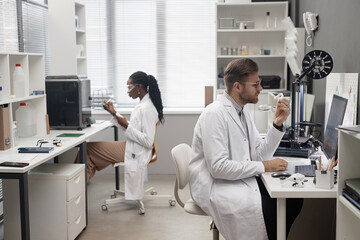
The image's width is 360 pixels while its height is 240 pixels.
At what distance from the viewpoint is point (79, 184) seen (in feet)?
12.2

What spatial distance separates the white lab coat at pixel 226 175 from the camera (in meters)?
2.52

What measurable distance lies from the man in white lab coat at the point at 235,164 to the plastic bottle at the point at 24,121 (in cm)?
185

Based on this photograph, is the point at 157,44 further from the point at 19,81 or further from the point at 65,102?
the point at 19,81

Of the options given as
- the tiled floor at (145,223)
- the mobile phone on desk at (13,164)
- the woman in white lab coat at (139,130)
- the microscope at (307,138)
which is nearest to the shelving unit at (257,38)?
the woman in white lab coat at (139,130)

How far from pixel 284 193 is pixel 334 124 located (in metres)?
0.87

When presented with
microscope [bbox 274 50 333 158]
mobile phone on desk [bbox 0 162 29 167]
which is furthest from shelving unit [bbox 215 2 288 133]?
mobile phone on desk [bbox 0 162 29 167]

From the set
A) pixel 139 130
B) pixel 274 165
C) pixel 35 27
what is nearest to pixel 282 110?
pixel 274 165

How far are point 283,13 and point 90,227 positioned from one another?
3357mm

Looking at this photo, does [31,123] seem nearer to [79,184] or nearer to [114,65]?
[79,184]

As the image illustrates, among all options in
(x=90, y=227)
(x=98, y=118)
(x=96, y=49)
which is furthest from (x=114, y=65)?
(x=90, y=227)

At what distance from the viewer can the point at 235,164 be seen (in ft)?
8.39

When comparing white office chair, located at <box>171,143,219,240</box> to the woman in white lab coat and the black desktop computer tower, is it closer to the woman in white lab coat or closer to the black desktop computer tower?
the woman in white lab coat

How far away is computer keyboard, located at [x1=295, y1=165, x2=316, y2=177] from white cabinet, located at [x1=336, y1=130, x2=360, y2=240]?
15.7 inches

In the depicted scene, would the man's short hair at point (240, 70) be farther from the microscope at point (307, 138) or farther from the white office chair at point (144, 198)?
the white office chair at point (144, 198)
